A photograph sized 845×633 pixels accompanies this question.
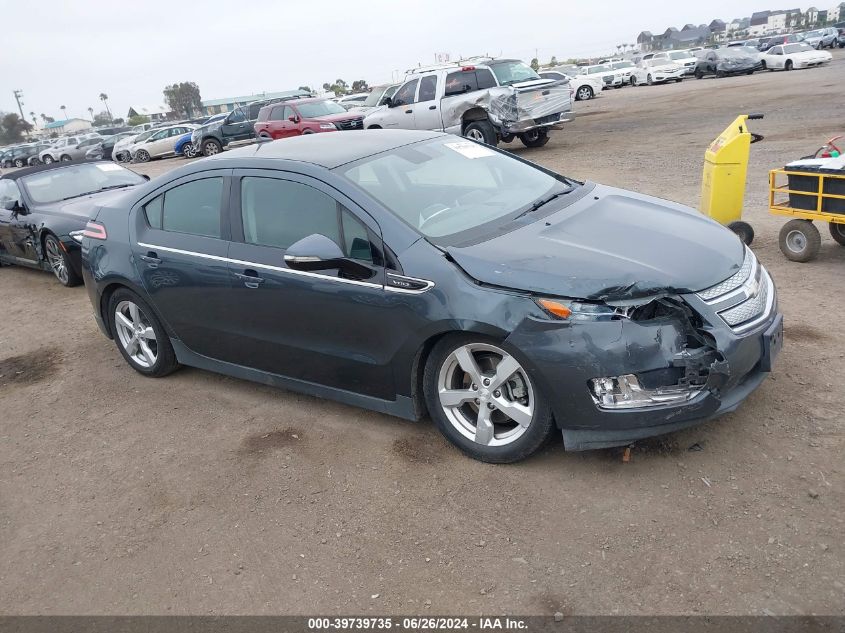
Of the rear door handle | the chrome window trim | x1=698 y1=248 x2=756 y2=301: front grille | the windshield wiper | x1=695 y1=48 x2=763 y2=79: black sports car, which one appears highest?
the windshield wiper

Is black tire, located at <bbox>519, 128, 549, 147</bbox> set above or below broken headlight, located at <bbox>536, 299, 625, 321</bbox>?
below

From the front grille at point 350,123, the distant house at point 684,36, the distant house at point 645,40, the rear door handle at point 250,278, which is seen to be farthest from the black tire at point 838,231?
the distant house at point 645,40

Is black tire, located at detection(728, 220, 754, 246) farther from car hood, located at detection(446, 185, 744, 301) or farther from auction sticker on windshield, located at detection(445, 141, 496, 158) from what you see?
auction sticker on windshield, located at detection(445, 141, 496, 158)

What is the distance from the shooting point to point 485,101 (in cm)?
1560

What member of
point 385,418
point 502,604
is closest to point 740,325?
point 502,604

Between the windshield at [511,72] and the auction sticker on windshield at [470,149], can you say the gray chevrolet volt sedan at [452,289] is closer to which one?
the auction sticker on windshield at [470,149]

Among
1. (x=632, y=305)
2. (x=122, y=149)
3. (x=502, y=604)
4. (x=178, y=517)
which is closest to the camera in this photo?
(x=502, y=604)

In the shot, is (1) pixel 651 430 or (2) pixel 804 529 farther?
(1) pixel 651 430

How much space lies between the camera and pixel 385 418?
14.6 ft

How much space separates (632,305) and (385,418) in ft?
5.81

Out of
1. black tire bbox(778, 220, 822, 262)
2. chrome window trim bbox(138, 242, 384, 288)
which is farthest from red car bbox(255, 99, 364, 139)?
chrome window trim bbox(138, 242, 384, 288)

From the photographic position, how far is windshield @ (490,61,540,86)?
1647 cm

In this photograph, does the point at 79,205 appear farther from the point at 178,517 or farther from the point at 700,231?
the point at 700,231

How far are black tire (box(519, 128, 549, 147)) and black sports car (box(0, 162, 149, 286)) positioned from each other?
1003cm
